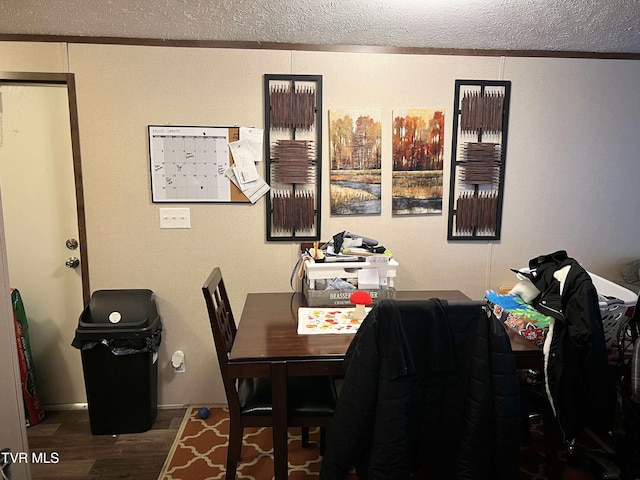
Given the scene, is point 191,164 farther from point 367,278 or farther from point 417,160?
point 417,160

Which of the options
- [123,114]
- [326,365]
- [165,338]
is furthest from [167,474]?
[123,114]

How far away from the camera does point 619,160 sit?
8.84 ft

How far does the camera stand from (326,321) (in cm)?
201

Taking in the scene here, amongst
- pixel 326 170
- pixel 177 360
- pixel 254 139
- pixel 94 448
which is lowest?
pixel 94 448

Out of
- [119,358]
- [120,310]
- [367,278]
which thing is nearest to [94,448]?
[119,358]

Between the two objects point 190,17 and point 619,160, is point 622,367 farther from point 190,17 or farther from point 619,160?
point 190,17

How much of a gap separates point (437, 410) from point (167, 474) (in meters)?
1.38

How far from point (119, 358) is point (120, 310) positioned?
0.26 meters

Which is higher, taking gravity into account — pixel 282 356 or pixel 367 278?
A: pixel 367 278

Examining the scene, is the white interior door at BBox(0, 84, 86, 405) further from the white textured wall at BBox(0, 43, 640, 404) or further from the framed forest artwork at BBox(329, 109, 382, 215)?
the framed forest artwork at BBox(329, 109, 382, 215)

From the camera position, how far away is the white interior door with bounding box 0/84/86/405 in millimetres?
2424

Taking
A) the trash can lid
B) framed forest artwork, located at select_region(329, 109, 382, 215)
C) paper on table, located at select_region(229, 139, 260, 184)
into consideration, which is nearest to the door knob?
the trash can lid

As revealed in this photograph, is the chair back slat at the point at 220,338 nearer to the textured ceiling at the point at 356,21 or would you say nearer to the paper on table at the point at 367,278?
the paper on table at the point at 367,278

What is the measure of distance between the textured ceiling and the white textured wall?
0.35ft
